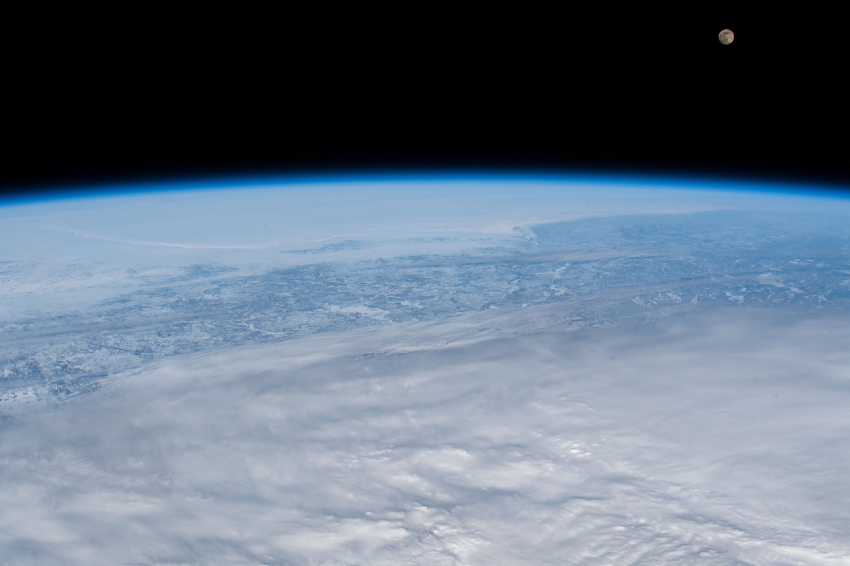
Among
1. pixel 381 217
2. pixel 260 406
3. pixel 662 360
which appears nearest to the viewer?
pixel 260 406

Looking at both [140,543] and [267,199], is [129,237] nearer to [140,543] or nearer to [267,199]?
[267,199]

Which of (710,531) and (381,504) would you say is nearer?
(710,531)

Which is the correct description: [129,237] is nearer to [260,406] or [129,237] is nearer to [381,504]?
[260,406]

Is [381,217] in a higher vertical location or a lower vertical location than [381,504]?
higher

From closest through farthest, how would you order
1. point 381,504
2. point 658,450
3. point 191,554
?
1. point 191,554
2. point 381,504
3. point 658,450

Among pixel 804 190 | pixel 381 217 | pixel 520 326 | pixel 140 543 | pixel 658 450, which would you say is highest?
pixel 804 190

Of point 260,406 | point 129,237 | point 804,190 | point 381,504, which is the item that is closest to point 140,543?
point 381,504
